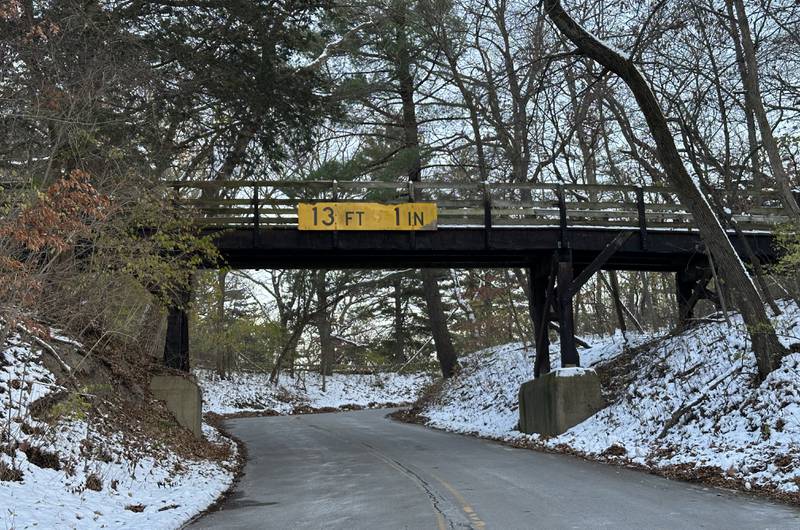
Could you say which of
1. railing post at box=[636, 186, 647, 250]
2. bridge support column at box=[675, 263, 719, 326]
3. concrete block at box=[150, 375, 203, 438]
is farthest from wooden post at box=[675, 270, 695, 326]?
concrete block at box=[150, 375, 203, 438]

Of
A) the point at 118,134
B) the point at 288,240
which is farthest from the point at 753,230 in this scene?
the point at 118,134

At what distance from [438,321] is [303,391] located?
627 inches

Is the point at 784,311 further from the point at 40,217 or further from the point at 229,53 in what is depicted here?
the point at 40,217

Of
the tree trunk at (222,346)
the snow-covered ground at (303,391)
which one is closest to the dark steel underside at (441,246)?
the tree trunk at (222,346)

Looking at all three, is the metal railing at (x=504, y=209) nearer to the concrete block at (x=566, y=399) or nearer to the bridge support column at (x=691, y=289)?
the bridge support column at (x=691, y=289)

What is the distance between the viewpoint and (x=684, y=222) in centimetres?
1955

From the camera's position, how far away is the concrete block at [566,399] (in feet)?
56.0

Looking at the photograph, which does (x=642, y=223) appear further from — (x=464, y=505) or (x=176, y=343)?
(x=176, y=343)

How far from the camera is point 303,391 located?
1778 inches

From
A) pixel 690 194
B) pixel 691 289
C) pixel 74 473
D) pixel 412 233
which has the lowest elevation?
pixel 74 473

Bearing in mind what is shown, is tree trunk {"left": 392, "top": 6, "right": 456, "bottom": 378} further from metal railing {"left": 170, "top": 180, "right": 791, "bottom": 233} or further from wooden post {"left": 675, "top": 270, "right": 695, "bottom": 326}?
wooden post {"left": 675, "top": 270, "right": 695, "bottom": 326}

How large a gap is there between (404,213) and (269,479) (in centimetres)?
787

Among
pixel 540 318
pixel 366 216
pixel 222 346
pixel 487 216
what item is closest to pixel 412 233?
pixel 366 216

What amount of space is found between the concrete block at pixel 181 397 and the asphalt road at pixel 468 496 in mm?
1948
